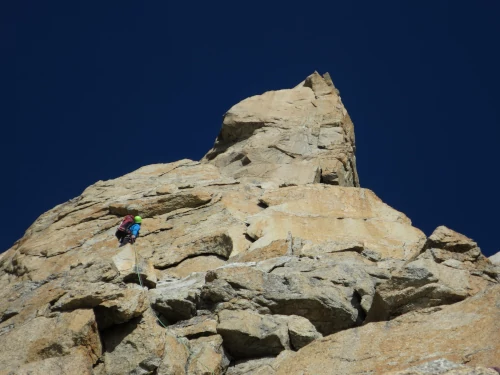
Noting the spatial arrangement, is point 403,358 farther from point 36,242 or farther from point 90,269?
point 36,242

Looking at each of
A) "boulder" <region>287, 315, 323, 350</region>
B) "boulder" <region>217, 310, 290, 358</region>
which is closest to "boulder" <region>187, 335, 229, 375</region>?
"boulder" <region>217, 310, 290, 358</region>

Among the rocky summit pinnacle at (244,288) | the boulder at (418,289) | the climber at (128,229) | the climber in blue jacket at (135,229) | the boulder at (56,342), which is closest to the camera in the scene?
the rocky summit pinnacle at (244,288)

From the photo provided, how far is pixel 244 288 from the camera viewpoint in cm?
1997

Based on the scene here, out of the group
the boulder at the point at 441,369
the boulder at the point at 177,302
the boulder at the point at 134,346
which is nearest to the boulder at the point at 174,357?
the boulder at the point at 134,346

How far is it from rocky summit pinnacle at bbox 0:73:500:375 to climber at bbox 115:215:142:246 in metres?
0.34

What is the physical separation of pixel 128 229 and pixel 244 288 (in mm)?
10060

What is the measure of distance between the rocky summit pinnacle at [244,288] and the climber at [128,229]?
0.34 metres

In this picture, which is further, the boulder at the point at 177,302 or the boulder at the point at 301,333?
the boulder at the point at 177,302

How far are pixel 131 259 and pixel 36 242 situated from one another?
8634mm

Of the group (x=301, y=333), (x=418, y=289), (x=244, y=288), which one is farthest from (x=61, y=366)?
(x=418, y=289)

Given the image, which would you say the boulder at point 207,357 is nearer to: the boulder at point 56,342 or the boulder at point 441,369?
the boulder at point 56,342

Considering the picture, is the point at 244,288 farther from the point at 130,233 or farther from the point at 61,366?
the point at 130,233

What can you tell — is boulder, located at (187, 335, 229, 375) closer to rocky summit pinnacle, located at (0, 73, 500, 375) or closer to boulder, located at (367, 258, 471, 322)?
rocky summit pinnacle, located at (0, 73, 500, 375)

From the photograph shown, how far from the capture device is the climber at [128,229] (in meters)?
28.5
